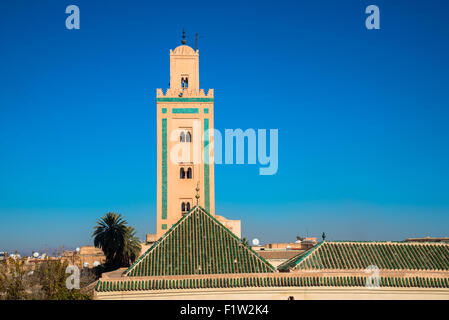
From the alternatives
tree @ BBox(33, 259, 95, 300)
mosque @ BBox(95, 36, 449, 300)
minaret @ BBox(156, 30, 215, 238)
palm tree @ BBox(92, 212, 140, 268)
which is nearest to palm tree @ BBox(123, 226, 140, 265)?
palm tree @ BBox(92, 212, 140, 268)

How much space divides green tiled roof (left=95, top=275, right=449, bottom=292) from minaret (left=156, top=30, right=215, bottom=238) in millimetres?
15005

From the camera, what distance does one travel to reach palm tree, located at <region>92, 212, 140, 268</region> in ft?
117

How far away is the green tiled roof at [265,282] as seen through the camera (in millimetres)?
16188

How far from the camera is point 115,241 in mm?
35625

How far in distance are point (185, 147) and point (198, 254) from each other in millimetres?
15229

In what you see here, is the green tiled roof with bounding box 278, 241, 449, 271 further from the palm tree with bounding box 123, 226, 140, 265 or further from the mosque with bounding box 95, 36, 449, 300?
the palm tree with bounding box 123, 226, 140, 265

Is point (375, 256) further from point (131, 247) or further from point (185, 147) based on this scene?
point (131, 247)

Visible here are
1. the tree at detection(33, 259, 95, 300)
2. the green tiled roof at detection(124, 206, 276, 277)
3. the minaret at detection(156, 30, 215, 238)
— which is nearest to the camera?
the green tiled roof at detection(124, 206, 276, 277)

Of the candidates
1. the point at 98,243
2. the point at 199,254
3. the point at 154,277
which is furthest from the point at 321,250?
the point at 98,243

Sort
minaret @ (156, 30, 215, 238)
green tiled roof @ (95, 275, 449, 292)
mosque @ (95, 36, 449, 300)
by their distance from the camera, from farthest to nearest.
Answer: minaret @ (156, 30, 215, 238), mosque @ (95, 36, 449, 300), green tiled roof @ (95, 275, 449, 292)

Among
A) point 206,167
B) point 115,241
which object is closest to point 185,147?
point 206,167

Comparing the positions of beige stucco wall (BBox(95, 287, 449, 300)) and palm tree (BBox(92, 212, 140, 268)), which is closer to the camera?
beige stucco wall (BBox(95, 287, 449, 300))
